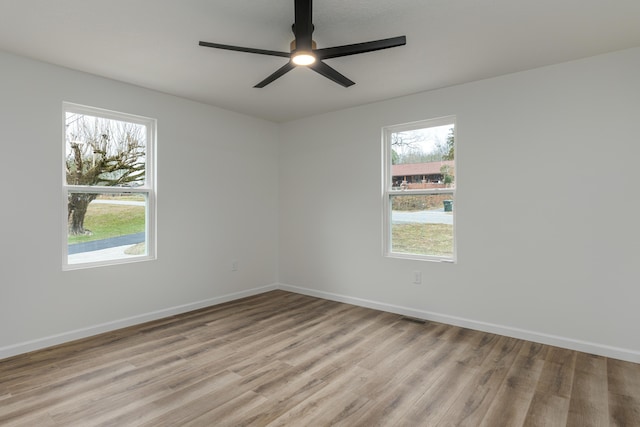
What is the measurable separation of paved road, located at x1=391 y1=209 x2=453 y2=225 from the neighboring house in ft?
1.04

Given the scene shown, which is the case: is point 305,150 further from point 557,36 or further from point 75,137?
point 557,36

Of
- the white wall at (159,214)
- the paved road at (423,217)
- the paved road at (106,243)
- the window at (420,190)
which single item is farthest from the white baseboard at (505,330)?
the paved road at (106,243)

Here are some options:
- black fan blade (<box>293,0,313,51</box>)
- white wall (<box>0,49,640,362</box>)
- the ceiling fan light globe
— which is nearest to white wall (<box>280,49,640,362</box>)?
white wall (<box>0,49,640,362</box>)

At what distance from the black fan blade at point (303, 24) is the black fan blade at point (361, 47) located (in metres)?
0.11

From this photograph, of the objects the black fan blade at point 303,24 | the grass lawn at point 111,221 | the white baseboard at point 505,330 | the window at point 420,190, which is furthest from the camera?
the window at point 420,190

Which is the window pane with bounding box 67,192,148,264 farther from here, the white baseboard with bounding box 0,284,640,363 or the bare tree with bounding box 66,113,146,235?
the white baseboard with bounding box 0,284,640,363

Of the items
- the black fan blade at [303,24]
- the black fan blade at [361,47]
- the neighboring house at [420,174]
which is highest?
the black fan blade at [303,24]

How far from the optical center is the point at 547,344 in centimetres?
318

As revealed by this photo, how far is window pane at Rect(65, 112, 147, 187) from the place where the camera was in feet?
11.1

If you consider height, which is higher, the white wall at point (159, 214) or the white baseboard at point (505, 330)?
the white wall at point (159, 214)

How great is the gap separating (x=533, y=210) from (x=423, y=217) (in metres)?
1.13

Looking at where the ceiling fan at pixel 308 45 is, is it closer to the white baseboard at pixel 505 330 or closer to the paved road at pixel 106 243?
the paved road at pixel 106 243

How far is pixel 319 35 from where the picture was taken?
2611 mm

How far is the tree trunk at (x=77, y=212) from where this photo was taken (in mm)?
3352
